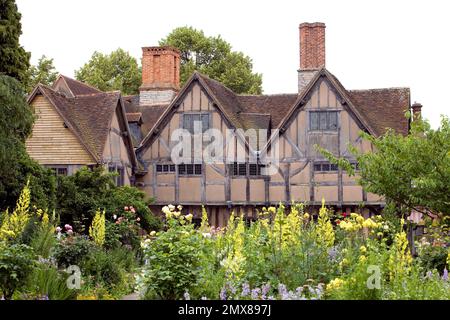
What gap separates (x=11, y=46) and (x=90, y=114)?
8385mm

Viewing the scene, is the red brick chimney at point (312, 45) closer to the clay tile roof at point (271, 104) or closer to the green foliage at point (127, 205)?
the clay tile roof at point (271, 104)

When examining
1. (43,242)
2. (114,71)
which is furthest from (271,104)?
(114,71)

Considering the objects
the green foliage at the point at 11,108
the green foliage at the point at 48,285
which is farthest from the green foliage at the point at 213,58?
the green foliage at the point at 48,285

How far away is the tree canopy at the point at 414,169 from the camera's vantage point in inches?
493

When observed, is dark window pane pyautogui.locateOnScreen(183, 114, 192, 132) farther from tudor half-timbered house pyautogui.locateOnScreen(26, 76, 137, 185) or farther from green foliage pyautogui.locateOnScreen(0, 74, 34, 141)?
green foliage pyautogui.locateOnScreen(0, 74, 34, 141)

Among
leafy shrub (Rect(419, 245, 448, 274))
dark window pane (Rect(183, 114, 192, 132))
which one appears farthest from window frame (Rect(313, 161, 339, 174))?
leafy shrub (Rect(419, 245, 448, 274))

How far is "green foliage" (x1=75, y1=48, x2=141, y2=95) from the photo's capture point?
46094 mm

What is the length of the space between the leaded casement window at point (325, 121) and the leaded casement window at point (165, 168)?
17.6 feet

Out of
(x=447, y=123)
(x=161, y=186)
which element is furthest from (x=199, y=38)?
(x=447, y=123)

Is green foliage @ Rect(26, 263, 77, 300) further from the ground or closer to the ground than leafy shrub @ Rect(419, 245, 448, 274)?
closer to the ground

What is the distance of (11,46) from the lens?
18125 millimetres

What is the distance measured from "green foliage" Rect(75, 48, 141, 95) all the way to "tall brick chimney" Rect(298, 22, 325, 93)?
18.1 m

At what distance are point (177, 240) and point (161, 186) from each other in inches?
766

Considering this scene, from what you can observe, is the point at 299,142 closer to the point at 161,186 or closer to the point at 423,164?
the point at 161,186
